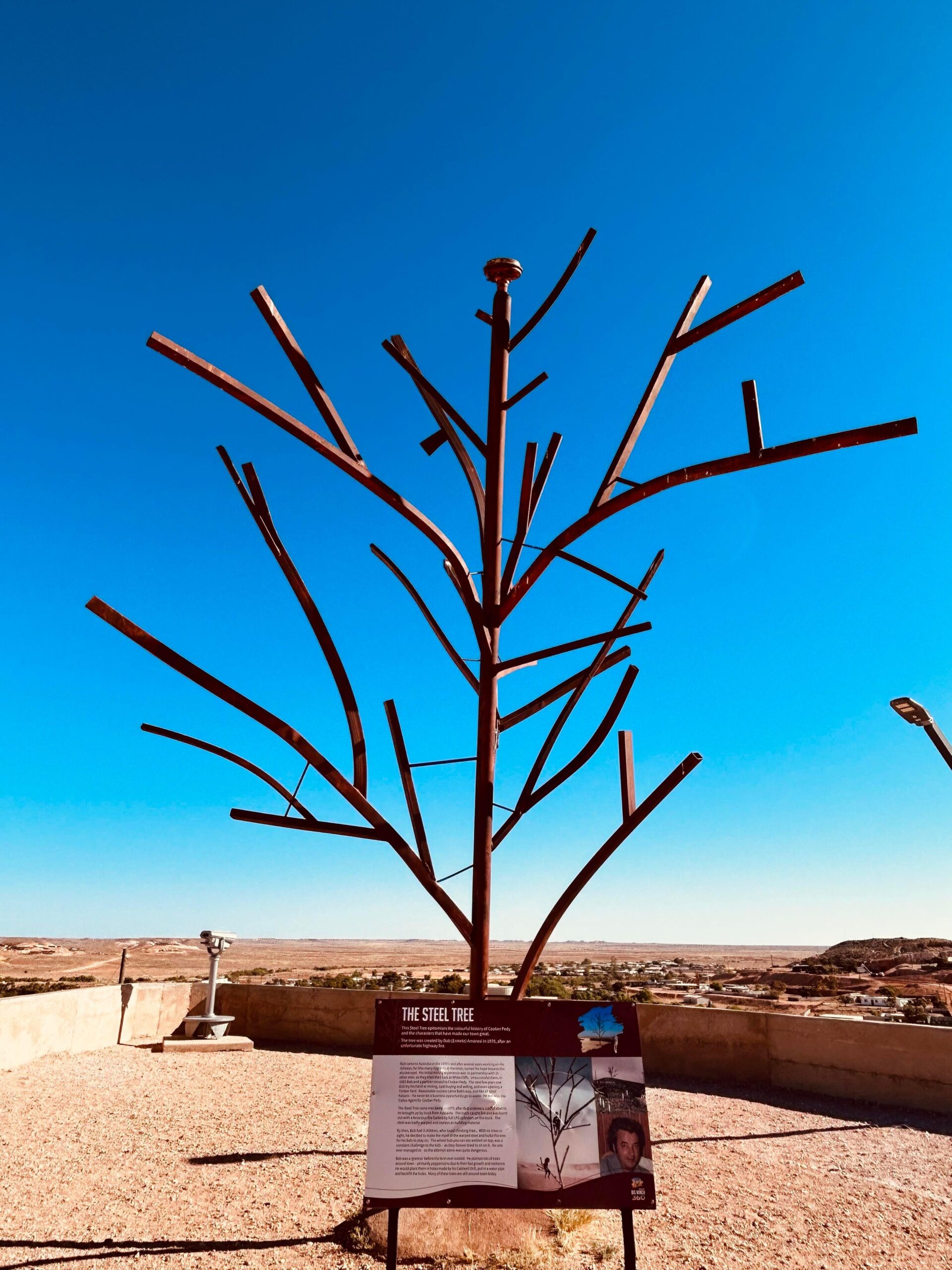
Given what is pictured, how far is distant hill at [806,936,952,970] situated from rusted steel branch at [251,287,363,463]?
1549 inches

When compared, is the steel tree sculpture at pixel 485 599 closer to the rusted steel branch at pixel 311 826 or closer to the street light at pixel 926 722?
the rusted steel branch at pixel 311 826

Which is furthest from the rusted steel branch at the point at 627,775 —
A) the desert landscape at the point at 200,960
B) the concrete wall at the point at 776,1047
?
the desert landscape at the point at 200,960

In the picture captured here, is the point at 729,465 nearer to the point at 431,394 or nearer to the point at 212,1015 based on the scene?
the point at 431,394

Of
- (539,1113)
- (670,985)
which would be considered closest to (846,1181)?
(539,1113)

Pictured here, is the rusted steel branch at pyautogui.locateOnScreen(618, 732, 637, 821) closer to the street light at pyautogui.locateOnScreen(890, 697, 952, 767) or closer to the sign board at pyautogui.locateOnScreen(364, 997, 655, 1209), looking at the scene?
the sign board at pyautogui.locateOnScreen(364, 997, 655, 1209)

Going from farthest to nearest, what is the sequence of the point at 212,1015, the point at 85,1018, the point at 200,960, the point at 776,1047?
the point at 200,960
the point at 212,1015
the point at 85,1018
the point at 776,1047

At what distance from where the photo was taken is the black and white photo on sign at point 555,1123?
3805 mm

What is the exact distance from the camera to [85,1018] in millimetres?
10977

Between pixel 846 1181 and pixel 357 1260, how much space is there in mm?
3601

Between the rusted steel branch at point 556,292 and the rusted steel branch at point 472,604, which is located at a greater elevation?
the rusted steel branch at point 556,292

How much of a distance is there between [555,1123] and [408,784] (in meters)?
2.20

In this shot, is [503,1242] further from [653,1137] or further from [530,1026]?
[653,1137]

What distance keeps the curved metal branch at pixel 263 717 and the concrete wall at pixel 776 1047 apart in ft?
12.2

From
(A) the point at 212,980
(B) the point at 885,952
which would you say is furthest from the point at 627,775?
(B) the point at 885,952
